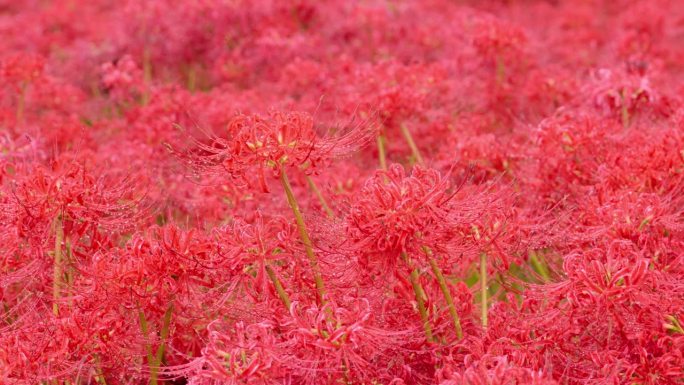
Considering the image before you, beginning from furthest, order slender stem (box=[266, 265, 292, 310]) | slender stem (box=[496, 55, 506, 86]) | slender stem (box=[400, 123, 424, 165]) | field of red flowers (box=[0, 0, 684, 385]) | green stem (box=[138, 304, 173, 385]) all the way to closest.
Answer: slender stem (box=[496, 55, 506, 86]) → slender stem (box=[400, 123, 424, 165]) → green stem (box=[138, 304, 173, 385]) → slender stem (box=[266, 265, 292, 310]) → field of red flowers (box=[0, 0, 684, 385])

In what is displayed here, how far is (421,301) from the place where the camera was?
91.0 inches

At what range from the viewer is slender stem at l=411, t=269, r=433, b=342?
228cm

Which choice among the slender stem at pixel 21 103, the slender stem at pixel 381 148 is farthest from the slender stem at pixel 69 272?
the slender stem at pixel 21 103

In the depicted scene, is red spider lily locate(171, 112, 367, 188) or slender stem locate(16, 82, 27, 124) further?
slender stem locate(16, 82, 27, 124)

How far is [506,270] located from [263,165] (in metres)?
0.87

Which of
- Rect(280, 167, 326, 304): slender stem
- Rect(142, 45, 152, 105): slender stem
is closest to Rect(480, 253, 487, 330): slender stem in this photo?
Rect(280, 167, 326, 304): slender stem

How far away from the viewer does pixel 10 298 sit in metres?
2.88

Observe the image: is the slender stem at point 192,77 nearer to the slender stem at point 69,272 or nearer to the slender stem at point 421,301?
the slender stem at point 69,272

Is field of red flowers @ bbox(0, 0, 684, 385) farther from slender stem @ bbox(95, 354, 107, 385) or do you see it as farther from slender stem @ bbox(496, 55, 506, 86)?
slender stem @ bbox(496, 55, 506, 86)

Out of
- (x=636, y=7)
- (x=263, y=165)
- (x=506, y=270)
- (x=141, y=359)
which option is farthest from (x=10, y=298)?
(x=636, y=7)

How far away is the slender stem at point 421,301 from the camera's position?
2277 mm

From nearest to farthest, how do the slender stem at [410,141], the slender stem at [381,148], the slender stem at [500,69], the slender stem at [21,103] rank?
the slender stem at [381,148], the slender stem at [410,141], the slender stem at [21,103], the slender stem at [500,69]

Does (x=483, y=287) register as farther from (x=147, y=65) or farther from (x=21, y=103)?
(x=147, y=65)

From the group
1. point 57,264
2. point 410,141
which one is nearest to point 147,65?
point 410,141
